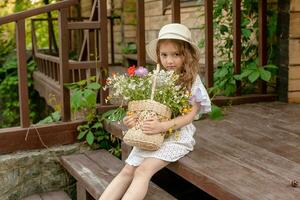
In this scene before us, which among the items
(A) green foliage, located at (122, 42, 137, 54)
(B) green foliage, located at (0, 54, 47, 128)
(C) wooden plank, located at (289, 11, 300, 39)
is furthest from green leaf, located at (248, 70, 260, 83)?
(B) green foliage, located at (0, 54, 47, 128)

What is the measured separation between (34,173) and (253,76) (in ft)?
5.58

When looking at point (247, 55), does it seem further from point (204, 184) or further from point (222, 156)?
point (204, 184)

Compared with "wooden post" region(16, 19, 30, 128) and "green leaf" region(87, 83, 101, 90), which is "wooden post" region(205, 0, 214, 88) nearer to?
"green leaf" region(87, 83, 101, 90)

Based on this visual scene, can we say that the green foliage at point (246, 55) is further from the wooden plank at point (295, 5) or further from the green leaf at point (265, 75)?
the wooden plank at point (295, 5)

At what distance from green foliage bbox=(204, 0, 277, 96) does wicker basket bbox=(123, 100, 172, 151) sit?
1353mm

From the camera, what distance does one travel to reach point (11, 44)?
872cm

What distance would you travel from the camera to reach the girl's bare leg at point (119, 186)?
228cm

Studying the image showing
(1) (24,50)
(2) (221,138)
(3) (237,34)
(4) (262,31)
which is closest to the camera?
(2) (221,138)

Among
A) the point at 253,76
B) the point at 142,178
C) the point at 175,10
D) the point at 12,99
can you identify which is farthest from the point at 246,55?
the point at 12,99

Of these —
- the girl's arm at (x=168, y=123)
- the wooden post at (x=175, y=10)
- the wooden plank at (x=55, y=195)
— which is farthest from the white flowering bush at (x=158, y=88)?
the wooden post at (x=175, y=10)

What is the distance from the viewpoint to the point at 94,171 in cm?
282

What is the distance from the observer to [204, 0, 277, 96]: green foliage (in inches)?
142

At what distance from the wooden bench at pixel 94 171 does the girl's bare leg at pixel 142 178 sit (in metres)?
0.14

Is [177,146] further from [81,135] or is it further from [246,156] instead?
[81,135]
